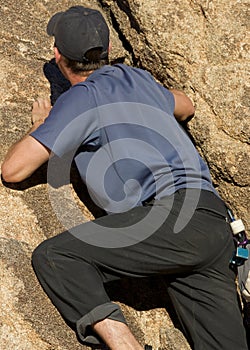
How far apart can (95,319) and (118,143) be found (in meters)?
0.93

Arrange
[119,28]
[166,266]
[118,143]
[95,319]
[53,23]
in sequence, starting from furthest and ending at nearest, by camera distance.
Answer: [119,28] → [53,23] → [118,143] → [166,266] → [95,319]

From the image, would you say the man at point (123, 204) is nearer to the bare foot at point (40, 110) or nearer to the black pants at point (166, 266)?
the black pants at point (166, 266)

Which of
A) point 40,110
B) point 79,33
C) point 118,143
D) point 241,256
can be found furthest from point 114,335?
point 79,33

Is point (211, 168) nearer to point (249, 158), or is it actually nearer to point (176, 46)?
point (249, 158)

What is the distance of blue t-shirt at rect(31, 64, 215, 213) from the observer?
456 centimetres

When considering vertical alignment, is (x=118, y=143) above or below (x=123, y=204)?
above

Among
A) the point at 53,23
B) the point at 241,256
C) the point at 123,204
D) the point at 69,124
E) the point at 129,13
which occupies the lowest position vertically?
the point at 241,256

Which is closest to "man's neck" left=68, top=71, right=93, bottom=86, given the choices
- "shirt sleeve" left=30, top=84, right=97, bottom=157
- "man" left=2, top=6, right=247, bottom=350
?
"man" left=2, top=6, right=247, bottom=350

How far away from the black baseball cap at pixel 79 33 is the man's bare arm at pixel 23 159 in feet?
1.80

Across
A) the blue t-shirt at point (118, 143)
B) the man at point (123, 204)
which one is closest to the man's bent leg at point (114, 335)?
the man at point (123, 204)

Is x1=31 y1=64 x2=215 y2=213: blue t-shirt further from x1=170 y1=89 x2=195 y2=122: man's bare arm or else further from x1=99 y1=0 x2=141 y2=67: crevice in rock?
x1=99 y1=0 x2=141 y2=67: crevice in rock

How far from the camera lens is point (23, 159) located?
4.60 metres

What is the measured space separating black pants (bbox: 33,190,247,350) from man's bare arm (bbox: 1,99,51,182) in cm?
42

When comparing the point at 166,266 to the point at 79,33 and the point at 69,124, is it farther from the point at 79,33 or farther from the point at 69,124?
the point at 79,33
